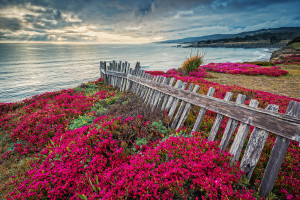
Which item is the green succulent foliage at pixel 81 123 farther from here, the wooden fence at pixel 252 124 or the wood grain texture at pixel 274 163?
the wood grain texture at pixel 274 163

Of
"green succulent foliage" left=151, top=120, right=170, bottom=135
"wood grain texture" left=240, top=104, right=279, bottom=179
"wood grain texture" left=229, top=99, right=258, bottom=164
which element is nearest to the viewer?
"wood grain texture" left=240, top=104, right=279, bottom=179

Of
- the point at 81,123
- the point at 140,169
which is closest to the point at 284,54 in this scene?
the point at 81,123

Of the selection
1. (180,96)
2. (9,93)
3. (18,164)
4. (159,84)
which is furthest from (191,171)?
(9,93)

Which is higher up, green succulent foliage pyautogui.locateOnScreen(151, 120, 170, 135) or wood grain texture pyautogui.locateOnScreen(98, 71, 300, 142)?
wood grain texture pyautogui.locateOnScreen(98, 71, 300, 142)

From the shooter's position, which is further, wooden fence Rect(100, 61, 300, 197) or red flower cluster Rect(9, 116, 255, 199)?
wooden fence Rect(100, 61, 300, 197)

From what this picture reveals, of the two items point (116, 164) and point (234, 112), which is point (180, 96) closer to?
point (234, 112)

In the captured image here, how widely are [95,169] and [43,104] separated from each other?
9.31 m

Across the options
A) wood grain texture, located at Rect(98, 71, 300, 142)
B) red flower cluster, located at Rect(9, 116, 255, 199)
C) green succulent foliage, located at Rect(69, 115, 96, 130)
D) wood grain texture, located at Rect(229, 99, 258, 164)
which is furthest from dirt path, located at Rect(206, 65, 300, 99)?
green succulent foliage, located at Rect(69, 115, 96, 130)

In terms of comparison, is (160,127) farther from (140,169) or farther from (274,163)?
(274,163)

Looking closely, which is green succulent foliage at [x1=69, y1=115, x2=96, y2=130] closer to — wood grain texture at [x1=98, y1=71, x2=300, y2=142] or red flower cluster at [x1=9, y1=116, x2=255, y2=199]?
red flower cluster at [x1=9, y1=116, x2=255, y2=199]

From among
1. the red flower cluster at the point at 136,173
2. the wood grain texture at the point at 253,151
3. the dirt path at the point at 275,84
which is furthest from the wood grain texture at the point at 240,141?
the dirt path at the point at 275,84

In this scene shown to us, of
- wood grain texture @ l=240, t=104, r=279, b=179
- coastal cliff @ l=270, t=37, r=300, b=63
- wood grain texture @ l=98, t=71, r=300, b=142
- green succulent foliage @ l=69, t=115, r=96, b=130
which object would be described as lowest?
green succulent foliage @ l=69, t=115, r=96, b=130

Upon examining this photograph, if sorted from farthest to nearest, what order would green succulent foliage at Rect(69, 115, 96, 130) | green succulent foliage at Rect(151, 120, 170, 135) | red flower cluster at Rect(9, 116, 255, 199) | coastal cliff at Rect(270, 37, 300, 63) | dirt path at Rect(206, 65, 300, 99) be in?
coastal cliff at Rect(270, 37, 300, 63)
dirt path at Rect(206, 65, 300, 99)
green succulent foliage at Rect(69, 115, 96, 130)
green succulent foliage at Rect(151, 120, 170, 135)
red flower cluster at Rect(9, 116, 255, 199)

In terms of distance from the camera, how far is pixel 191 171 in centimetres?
259
